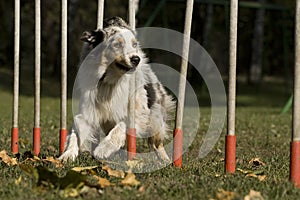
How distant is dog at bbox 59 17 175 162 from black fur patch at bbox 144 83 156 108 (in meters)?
0.10

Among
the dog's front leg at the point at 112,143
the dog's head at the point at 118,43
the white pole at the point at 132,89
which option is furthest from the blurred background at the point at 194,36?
the dog's front leg at the point at 112,143

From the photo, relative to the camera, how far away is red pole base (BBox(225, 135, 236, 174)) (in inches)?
192

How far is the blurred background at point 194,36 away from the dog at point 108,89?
41.4 feet

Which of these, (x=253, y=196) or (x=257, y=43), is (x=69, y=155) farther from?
(x=257, y=43)

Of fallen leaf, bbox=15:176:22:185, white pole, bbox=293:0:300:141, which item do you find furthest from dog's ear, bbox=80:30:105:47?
white pole, bbox=293:0:300:141

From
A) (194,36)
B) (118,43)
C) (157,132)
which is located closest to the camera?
(118,43)

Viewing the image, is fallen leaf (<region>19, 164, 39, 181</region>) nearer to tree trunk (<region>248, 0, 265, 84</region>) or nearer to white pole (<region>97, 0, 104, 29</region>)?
white pole (<region>97, 0, 104, 29</region>)

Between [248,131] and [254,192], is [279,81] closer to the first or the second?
[248,131]

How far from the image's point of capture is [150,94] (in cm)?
688

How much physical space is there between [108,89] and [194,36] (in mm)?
18096

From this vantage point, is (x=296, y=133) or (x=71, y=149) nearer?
(x=296, y=133)

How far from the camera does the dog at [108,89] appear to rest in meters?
6.22

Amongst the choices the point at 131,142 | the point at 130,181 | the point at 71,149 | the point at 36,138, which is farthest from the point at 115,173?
the point at 36,138

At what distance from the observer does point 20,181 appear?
14.3ft
